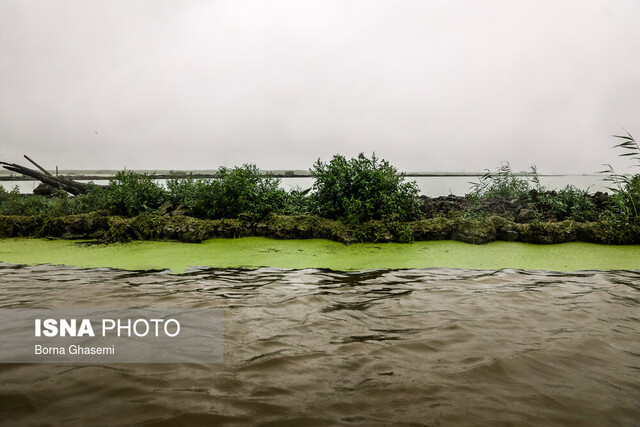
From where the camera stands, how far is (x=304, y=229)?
24.1ft

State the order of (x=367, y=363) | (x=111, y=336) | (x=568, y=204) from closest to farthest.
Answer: (x=367, y=363) < (x=111, y=336) < (x=568, y=204)

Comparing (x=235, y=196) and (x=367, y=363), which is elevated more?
(x=235, y=196)

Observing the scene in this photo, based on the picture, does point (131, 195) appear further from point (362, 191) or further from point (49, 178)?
point (49, 178)

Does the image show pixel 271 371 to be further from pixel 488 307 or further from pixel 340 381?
pixel 488 307

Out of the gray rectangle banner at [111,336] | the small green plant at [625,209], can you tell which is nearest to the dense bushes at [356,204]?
the small green plant at [625,209]

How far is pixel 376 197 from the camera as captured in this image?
299 inches

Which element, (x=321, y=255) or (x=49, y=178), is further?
(x=49, y=178)

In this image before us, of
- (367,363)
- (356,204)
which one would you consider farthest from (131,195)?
(367,363)

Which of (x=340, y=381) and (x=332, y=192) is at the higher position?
(x=332, y=192)

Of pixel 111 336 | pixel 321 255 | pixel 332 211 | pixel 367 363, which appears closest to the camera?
pixel 367 363

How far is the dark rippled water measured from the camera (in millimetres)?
1904

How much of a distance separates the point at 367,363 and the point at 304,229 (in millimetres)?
4980

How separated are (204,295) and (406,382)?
2.44m

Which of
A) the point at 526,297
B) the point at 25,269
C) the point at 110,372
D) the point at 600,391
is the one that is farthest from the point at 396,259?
the point at 25,269
